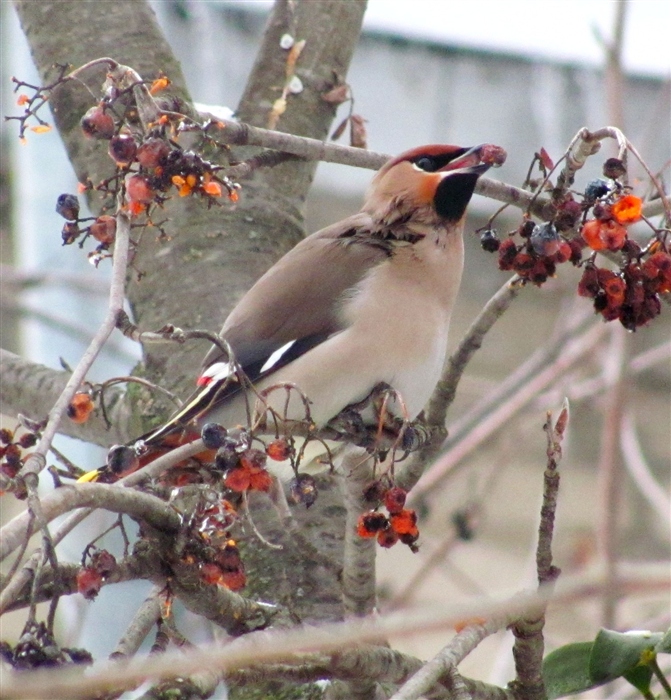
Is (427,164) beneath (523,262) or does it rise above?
above

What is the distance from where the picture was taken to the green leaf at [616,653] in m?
1.69

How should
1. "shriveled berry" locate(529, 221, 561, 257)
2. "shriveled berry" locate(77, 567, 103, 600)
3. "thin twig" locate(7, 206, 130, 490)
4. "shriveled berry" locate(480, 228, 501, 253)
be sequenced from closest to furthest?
"thin twig" locate(7, 206, 130, 490)
"shriveled berry" locate(77, 567, 103, 600)
"shriveled berry" locate(529, 221, 561, 257)
"shriveled berry" locate(480, 228, 501, 253)

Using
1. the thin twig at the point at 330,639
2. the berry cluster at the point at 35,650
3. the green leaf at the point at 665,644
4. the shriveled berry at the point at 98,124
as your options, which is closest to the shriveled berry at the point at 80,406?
the shriveled berry at the point at 98,124

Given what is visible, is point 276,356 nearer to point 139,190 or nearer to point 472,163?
point 472,163

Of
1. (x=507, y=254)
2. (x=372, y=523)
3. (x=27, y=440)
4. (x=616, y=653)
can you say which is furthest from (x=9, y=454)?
(x=616, y=653)

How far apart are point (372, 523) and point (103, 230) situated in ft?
1.85

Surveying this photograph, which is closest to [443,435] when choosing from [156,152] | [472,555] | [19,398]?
[156,152]

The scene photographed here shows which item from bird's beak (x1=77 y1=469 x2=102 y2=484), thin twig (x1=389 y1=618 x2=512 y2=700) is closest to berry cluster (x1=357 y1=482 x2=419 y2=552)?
thin twig (x1=389 y1=618 x2=512 y2=700)

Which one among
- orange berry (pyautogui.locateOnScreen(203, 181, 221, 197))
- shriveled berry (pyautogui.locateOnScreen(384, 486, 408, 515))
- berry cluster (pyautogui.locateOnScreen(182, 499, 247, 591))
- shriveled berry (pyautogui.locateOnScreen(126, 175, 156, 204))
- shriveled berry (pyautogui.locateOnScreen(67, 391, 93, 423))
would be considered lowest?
berry cluster (pyautogui.locateOnScreen(182, 499, 247, 591))

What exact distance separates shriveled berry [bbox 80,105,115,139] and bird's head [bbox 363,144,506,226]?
1092 millimetres

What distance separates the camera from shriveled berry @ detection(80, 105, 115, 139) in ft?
5.55

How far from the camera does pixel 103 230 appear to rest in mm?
1803

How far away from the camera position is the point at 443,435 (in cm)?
218

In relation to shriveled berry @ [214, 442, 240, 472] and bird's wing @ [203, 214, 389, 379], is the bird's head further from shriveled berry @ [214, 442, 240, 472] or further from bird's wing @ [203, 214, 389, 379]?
shriveled berry @ [214, 442, 240, 472]
